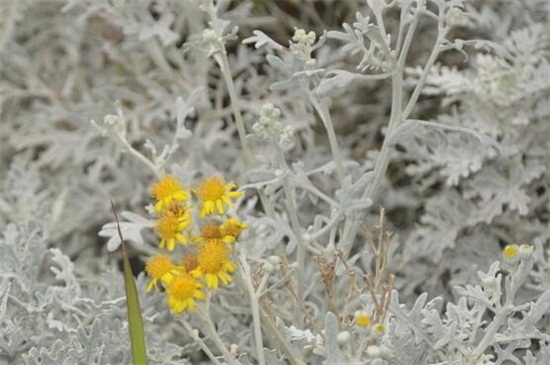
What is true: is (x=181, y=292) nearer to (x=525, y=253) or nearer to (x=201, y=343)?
(x=201, y=343)

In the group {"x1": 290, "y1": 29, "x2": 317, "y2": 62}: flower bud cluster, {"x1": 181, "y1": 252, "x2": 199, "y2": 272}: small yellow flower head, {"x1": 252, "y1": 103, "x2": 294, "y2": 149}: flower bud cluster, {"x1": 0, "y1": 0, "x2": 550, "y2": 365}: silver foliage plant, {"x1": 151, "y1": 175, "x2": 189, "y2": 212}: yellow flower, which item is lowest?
{"x1": 0, "y1": 0, "x2": 550, "y2": 365}: silver foliage plant

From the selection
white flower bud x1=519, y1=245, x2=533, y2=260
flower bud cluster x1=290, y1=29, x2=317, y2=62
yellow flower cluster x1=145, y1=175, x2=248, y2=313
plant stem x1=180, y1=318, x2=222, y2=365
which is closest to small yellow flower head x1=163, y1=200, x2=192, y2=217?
yellow flower cluster x1=145, y1=175, x2=248, y2=313

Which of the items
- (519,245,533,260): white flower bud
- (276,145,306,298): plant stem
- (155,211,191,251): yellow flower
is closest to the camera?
(519,245,533,260): white flower bud

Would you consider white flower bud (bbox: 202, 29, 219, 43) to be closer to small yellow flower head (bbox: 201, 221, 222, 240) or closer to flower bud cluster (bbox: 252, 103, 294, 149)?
flower bud cluster (bbox: 252, 103, 294, 149)

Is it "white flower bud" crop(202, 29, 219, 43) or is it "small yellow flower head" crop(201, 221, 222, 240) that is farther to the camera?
"white flower bud" crop(202, 29, 219, 43)

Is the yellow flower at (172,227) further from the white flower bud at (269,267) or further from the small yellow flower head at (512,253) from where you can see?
the small yellow flower head at (512,253)

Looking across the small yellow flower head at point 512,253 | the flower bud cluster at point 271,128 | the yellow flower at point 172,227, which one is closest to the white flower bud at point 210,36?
the flower bud cluster at point 271,128
